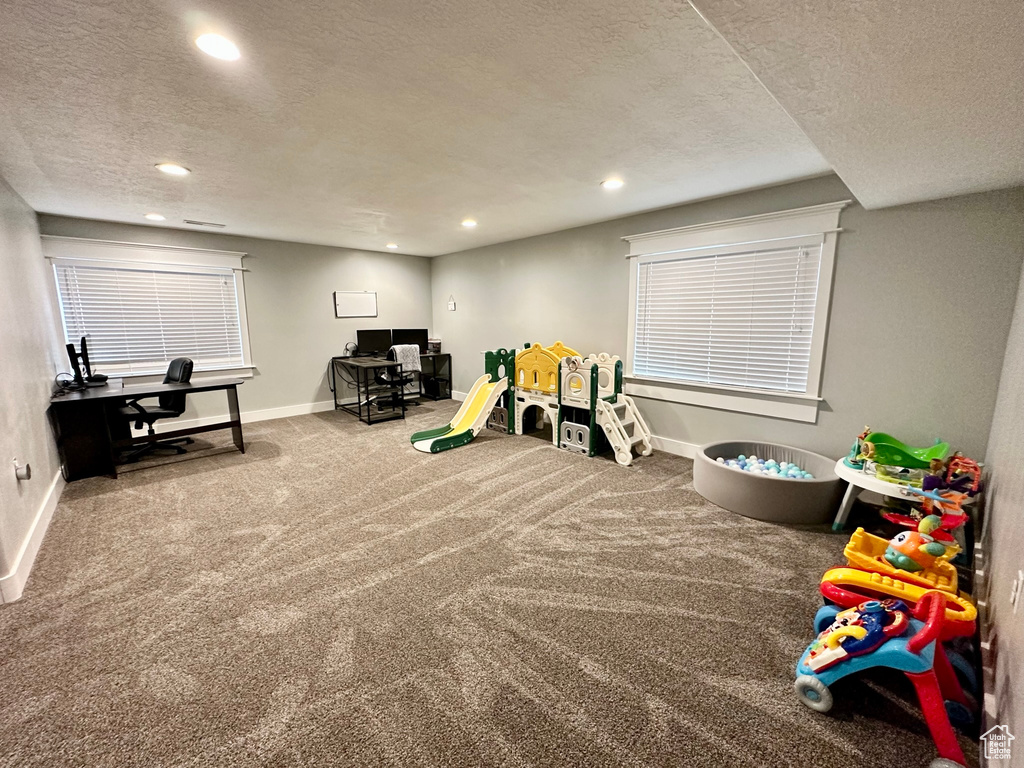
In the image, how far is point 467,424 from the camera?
4.66m

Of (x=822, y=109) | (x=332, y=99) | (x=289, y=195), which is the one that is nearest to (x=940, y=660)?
(x=822, y=109)

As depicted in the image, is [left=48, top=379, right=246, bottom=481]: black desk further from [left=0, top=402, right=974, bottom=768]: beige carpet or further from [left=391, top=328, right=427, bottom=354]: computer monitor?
[left=391, top=328, right=427, bottom=354]: computer monitor

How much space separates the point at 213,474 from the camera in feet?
12.0

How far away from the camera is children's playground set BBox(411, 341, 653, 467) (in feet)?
13.3

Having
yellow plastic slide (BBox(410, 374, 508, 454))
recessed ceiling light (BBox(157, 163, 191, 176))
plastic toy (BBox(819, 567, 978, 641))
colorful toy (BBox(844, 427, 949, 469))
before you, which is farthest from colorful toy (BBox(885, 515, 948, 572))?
recessed ceiling light (BBox(157, 163, 191, 176))

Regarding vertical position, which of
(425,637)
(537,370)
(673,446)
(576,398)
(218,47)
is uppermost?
(218,47)

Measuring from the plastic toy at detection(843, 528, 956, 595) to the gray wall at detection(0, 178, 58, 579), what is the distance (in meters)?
4.22

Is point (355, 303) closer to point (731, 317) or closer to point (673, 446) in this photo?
point (673, 446)

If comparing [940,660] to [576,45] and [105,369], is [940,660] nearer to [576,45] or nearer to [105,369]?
[576,45]

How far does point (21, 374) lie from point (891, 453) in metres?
5.65

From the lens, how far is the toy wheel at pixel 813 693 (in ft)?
4.70

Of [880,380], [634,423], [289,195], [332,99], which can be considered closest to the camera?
[332,99]

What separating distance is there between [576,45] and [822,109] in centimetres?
96

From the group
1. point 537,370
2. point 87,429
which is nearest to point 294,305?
point 87,429
